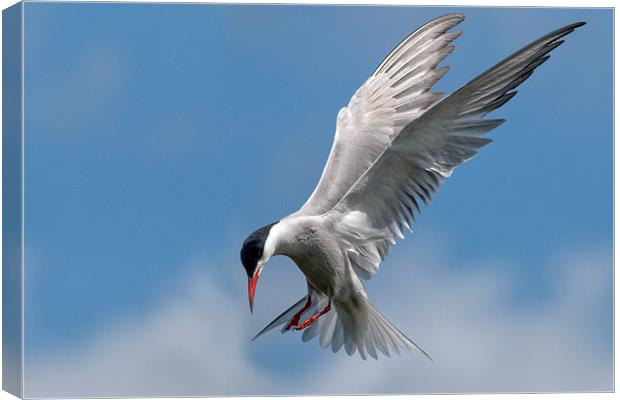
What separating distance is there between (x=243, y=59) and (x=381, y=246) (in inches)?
39.3

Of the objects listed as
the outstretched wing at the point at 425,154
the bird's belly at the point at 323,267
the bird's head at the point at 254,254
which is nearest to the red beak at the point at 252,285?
the bird's head at the point at 254,254

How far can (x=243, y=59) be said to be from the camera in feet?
22.3

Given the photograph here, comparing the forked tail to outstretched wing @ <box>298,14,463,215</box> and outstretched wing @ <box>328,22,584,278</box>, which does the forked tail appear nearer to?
outstretched wing @ <box>328,22,584,278</box>

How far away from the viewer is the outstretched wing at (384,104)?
6.88 meters

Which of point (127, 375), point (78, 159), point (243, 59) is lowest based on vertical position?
point (127, 375)

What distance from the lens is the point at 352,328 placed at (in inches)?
273

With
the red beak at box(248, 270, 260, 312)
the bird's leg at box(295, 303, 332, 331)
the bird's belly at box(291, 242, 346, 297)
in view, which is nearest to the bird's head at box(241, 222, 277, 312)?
the red beak at box(248, 270, 260, 312)

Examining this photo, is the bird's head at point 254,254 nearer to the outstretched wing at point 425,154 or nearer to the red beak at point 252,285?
the red beak at point 252,285

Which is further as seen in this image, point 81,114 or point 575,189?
point 575,189

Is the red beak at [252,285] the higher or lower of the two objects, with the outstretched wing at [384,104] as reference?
lower

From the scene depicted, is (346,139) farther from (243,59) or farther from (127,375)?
(127,375)

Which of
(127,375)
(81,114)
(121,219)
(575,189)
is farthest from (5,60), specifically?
(575,189)

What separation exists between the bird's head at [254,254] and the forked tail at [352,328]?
0.58 m

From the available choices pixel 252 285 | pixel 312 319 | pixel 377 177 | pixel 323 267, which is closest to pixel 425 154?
pixel 377 177
